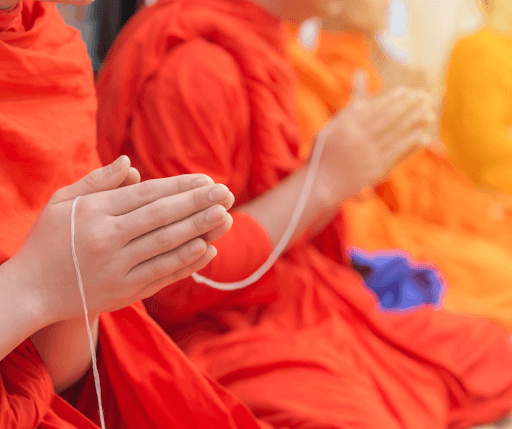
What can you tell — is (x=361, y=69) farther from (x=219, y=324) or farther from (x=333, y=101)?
(x=219, y=324)

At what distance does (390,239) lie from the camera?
4.13 ft

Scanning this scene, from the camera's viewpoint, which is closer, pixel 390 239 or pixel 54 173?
pixel 54 173

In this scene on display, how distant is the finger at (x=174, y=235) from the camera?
414 millimetres

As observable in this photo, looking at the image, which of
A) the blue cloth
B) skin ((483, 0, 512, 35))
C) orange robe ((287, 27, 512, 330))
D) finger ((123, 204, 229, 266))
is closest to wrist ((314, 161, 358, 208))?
orange robe ((287, 27, 512, 330))

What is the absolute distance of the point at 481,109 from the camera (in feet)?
Result: 5.59

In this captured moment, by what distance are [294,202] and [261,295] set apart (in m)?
0.13

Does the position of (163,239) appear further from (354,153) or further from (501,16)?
(501,16)

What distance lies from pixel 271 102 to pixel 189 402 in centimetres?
43

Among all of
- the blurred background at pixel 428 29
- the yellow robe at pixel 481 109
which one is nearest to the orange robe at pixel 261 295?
the yellow robe at pixel 481 109

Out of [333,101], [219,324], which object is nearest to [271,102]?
[219,324]

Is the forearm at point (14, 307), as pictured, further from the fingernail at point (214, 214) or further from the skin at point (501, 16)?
the skin at point (501, 16)

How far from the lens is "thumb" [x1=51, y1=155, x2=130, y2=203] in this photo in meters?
0.43

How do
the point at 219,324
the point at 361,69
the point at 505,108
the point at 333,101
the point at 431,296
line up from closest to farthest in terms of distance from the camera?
1. the point at 219,324
2. the point at 431,296
3. the point at 333,101
4. the point at 361,69
5. the point at 505,108

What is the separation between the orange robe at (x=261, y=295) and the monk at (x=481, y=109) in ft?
2.78
